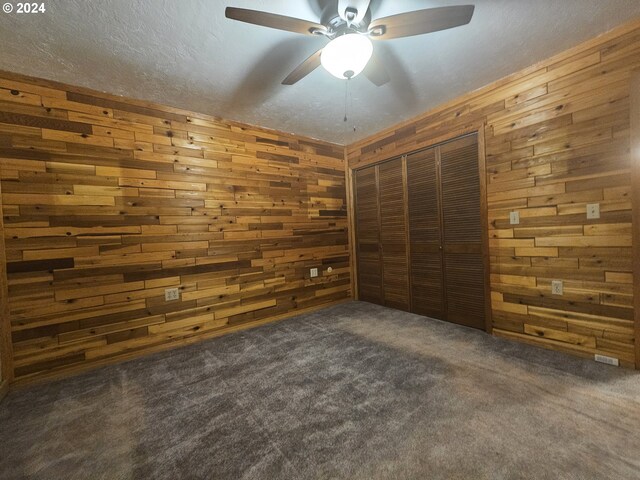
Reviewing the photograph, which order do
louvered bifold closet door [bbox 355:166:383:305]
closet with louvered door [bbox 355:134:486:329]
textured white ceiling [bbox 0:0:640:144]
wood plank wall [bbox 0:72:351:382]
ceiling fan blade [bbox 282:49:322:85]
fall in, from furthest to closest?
louvered bifold closet door [bbox 355:166:383:305], closet with louvered door [bbox 355:134:486:329], wood plank wall [bbox 0:72:351:382], ceiling fan blade [bbox 282:49:322:85], textured white ceiling [bbox 0:0:640:144]

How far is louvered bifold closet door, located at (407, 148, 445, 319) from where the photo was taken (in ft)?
10.4

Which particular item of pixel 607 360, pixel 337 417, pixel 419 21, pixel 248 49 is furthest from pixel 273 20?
pixel 607 360

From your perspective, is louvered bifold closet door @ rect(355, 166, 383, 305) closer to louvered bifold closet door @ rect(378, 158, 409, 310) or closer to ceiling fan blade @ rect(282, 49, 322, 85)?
louvered bifold closet door @ rect(378, 158, 409, 310)

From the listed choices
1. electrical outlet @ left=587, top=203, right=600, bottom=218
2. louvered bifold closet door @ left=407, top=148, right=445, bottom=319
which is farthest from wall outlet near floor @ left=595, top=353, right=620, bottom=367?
louvered bifold closet door @ left=407, top=148, right=445, bottom=319

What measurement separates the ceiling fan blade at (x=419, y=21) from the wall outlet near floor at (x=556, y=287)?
83.5 inches

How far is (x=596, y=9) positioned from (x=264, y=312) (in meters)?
3.83

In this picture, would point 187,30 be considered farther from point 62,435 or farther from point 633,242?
point 633,242

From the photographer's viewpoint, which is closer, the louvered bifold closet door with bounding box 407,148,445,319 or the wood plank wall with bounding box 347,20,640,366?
the wood plank wall with bounding box 347,20,640,366

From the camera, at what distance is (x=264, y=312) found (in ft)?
11.1

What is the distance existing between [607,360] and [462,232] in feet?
4.83

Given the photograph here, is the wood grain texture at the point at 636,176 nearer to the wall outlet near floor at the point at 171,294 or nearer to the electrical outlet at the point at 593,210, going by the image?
the electrical outlet at the point at 593,210

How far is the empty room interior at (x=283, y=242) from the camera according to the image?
1464mm

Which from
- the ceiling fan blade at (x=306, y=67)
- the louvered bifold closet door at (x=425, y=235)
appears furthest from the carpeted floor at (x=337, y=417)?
the ceiling fan blade at (x=306, y=67)

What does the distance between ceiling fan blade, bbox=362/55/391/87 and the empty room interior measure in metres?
0.02
